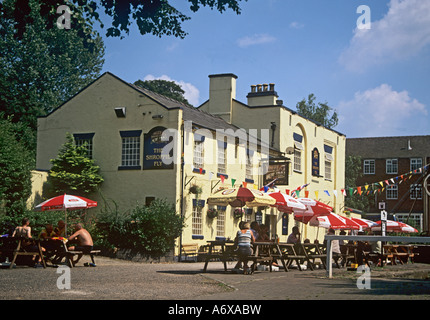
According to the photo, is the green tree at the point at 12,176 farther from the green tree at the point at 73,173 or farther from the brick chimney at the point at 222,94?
the brick chimney at the point at 222,94

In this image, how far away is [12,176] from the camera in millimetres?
23109

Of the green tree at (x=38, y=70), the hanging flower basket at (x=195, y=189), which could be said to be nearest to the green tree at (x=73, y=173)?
the hanging flower basket at (x=195, y=189)

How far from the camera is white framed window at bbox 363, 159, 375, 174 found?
68062mm

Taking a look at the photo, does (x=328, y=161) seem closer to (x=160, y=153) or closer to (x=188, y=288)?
(x=160, y=153)

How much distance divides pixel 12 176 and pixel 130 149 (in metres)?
5.51

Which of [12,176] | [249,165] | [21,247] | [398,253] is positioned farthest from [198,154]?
[21,247]

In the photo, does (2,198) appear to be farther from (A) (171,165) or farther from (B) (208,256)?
(B) (208,256)

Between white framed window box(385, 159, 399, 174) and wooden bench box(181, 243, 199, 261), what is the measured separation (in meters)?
45.2

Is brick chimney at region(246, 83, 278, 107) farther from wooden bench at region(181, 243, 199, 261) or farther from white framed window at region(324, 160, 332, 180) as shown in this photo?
wooden bench at region(181, 243, 199, 261)

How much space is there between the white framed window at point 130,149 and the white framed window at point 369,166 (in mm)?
45702

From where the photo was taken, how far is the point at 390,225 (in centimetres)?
3019

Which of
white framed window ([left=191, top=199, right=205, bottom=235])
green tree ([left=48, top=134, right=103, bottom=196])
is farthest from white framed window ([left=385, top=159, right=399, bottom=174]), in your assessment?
green tree ([left=48, top=134, right=103, bottom=196])

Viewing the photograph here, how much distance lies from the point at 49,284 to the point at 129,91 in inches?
647
